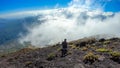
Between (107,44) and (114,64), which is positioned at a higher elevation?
(107,44)

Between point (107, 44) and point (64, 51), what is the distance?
30.1 ft

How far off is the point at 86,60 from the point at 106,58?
107 inches

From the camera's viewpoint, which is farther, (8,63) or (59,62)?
(8,63)

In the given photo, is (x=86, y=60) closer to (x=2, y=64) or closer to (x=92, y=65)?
(x=92, y=65)

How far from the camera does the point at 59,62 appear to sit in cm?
2656

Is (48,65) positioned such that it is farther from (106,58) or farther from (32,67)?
(106,58)

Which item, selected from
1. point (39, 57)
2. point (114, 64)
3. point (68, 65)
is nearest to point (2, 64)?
point (39, 57)

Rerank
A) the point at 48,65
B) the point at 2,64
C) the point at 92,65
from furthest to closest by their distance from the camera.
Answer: the point at 2,64, the point at 48,65, the point at 92,65

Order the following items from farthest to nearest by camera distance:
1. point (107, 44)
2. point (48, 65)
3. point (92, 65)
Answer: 1. point (107, 44)
2. point (48, 65)
3. point (92, 65)

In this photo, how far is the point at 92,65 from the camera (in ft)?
79.9

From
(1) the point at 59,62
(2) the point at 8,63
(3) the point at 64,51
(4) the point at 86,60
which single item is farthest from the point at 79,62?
(2) the point at 8,63

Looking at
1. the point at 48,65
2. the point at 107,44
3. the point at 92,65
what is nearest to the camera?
the point at 92,65

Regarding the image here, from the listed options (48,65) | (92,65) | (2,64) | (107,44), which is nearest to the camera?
(92,65)

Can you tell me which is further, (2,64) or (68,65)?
(2,64)
